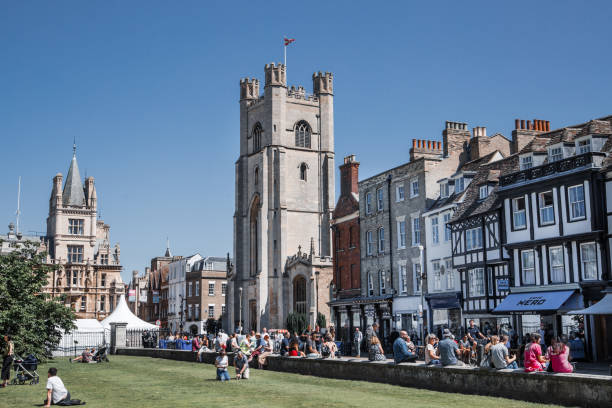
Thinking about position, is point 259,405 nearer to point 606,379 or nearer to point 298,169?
point 606,379

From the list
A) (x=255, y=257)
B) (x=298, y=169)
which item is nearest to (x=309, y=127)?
(x=298, y=169)

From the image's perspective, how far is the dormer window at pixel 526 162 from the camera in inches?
1313

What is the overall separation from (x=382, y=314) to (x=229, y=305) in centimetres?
3805

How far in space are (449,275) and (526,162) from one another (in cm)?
864

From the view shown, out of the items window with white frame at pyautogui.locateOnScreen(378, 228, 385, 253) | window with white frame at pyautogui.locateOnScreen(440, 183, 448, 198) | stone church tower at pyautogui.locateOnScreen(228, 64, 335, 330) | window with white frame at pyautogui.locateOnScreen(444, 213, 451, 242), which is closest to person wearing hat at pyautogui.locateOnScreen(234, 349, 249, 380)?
window with white frame at pyautogui.locateOnScreen(444, 213, 451, 242)

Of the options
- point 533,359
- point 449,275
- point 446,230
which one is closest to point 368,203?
point 446,230

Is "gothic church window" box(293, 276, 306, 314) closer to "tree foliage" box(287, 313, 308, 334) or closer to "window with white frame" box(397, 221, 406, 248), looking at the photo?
"tree foliage" box(287, 313, 308, 334)

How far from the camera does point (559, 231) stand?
2997 centimetres

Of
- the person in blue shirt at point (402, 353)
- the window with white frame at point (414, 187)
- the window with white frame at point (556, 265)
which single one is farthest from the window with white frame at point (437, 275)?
the person in blue shirt at point (402, 353)

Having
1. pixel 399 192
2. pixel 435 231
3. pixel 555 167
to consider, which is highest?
pixel 399 192

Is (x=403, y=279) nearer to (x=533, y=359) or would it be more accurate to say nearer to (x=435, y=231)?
(x=435, y=231)

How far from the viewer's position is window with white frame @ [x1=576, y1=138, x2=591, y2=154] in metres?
30.5

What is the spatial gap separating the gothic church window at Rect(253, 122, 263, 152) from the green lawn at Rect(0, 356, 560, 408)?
59.8 meters

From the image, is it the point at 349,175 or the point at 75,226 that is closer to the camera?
the point at 349,175
